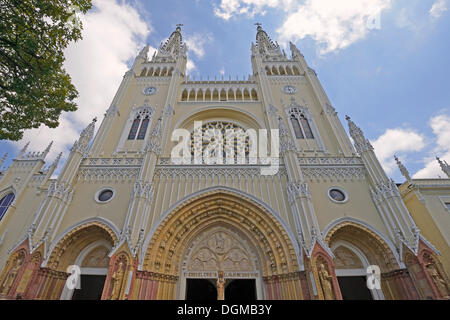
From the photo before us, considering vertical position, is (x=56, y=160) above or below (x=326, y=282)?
Answer: above

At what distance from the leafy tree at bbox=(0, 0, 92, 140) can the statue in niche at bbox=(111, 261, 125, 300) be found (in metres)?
6.81

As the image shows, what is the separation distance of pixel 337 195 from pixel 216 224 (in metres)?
7.04

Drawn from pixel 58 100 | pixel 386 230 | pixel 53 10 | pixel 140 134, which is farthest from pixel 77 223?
pixel 386 230

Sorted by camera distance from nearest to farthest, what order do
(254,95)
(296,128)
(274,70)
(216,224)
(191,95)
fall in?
(216,224) → (296,128) → (254,95) → (191,95) → (274,70)

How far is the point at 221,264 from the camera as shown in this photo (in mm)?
10477

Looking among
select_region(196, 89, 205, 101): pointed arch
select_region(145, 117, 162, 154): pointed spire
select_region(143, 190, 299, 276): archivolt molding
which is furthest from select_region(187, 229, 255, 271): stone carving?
select_region(196, 89, 205, 101): pointed arch

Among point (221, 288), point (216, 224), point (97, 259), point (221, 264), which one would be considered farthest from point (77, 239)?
point (221, 288)

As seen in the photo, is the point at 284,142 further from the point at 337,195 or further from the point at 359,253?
the point at 359,253

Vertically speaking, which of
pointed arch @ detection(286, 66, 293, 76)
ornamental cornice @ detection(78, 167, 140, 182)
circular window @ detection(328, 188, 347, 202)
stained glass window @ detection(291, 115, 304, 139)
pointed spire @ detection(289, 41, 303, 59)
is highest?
pointed spire @ detection(289, 41, 303, 59)

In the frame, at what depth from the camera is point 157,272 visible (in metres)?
9.27

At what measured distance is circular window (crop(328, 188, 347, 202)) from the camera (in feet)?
36.5

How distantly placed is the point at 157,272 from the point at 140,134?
10.3 m

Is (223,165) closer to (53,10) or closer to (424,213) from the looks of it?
(53,10)

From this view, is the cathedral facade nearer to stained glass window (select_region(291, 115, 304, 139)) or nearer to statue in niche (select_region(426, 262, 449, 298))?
statue in niche (select_region(426, 262, 449, 298))
